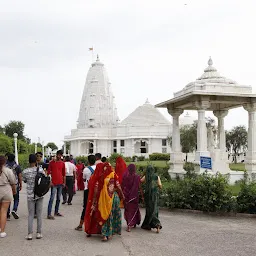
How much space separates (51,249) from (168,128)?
61.4 meters

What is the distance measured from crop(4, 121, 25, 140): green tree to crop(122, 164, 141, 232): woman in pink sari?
3115 inches

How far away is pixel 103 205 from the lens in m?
6.73

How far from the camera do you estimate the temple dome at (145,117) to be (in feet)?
231

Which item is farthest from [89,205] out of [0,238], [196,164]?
[196,164]

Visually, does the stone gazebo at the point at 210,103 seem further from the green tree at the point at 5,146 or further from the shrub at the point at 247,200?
the green tree at the point at 5,146

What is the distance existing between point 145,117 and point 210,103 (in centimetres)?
5492

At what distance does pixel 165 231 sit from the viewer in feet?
25.1

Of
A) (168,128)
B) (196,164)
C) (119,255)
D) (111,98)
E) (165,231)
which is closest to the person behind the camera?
(119,255)

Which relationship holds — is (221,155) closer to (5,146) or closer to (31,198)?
(31,198)

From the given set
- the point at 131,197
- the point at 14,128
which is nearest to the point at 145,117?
the point at 14,128

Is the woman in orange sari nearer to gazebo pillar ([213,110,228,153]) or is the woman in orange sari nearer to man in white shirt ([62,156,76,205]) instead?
man in white shirt ([62,156,76,205])

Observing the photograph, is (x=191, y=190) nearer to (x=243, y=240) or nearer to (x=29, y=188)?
(x=243, y=240)

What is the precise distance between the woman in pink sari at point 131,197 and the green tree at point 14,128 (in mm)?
79109

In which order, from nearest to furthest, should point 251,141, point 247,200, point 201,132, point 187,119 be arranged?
point 247,200 < point 201,132 < point 251,141 < point 187,119
